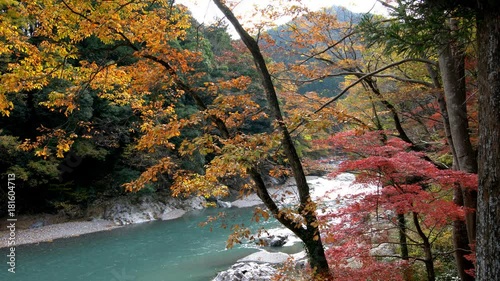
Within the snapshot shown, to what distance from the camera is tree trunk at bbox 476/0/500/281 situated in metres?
1.99

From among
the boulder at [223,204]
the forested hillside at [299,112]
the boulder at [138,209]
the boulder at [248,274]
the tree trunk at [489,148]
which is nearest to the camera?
the tree trunk at [489,148]

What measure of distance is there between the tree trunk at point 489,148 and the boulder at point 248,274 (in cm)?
601

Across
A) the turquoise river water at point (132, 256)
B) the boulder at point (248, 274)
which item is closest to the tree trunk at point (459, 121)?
the boulder at point (248, 274)

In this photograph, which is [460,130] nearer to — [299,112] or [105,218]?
[299,112]

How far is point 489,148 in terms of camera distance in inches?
79.3

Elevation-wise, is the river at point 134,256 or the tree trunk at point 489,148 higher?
the tree trunk at point 489,148

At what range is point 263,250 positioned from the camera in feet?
34.6

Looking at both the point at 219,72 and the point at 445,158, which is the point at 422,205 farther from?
the point at 219,72

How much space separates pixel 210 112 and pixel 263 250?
326 inches

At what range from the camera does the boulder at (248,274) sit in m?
7.63

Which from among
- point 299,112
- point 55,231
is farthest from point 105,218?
point 299,112

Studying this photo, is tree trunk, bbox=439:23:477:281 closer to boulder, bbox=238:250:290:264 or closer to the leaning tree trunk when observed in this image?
the leaning tree trunk

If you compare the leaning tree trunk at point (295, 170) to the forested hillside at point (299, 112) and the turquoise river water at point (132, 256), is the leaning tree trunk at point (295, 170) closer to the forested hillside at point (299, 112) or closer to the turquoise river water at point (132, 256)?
the forested hillside at point (299, 112)

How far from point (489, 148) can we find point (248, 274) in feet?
22.1
